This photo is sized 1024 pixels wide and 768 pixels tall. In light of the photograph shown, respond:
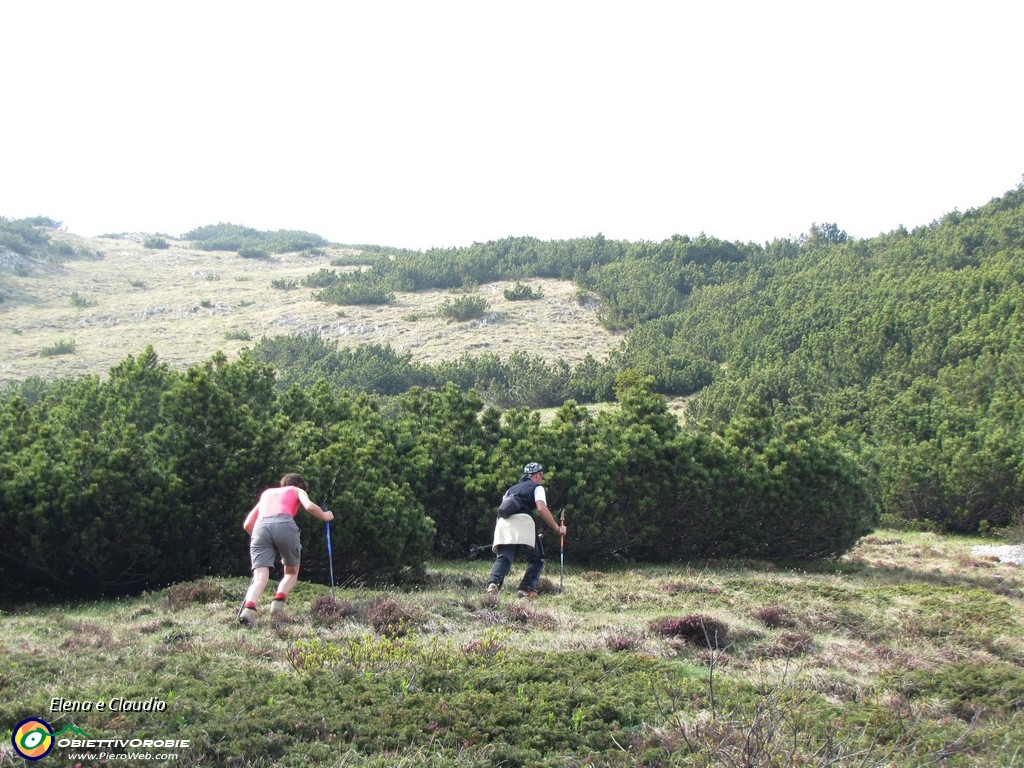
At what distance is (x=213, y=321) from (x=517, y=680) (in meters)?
58.7

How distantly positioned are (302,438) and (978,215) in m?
59.5

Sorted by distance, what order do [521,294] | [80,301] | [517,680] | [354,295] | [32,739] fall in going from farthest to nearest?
[521,294] → [354,295] → [80,301] → [517,680] → [32,739]

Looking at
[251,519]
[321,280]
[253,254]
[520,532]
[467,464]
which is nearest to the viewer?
[251,519]

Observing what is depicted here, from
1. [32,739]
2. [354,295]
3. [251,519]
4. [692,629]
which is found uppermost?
[354,295]

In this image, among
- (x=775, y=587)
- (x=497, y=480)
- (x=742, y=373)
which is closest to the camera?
(x=775, y=587)

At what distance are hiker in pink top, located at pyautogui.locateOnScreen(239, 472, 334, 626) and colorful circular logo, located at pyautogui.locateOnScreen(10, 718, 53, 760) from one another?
2981mm

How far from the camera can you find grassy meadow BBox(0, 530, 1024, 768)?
4914mm

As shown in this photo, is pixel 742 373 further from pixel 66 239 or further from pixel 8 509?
pixel 66 239

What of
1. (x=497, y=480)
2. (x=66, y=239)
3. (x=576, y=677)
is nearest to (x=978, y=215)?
(x=497, y=480)

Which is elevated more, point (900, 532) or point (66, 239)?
point (66, 239)

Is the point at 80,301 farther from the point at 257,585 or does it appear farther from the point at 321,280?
the point at 257,585

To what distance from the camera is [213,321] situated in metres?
61.2

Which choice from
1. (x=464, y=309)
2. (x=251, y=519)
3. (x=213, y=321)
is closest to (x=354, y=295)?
(x=464, y=309)

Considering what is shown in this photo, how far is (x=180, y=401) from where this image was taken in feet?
39.6
